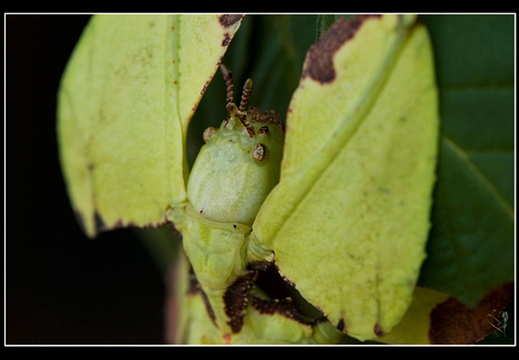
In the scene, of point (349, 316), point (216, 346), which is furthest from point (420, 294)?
point (216, 346)

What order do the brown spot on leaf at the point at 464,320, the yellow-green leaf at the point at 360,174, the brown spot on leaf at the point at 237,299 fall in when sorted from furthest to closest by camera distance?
the brown spot on leaf at the point at 237,299 → the brown spot on leaf at the point at 464,320 → the yellow-green leaf at the point at 360,174

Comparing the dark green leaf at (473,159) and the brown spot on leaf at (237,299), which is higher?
the dark green leaf at (473,159)

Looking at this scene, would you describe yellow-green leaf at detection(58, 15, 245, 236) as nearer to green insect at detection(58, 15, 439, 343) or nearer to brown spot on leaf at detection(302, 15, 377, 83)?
green insect at detection(58, 15, 439, 343)

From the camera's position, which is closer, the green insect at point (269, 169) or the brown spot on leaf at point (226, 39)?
the green insect at point (269, 169)

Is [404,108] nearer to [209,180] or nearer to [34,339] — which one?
[209,180]

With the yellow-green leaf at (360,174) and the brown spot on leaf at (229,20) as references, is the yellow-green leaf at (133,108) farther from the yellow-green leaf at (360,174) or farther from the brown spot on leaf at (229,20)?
the yellow-green leaf at (360,174)

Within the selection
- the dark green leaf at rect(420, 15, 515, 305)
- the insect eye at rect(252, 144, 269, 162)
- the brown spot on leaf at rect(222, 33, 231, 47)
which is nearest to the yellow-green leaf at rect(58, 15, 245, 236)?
the brown spot on leaf at rect(222, 33, 231, 47)

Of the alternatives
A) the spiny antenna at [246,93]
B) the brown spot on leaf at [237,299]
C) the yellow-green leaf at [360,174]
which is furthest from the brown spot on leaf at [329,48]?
the brown spot on leaf at [237,299]
